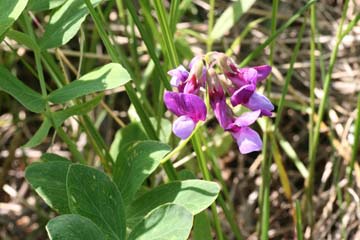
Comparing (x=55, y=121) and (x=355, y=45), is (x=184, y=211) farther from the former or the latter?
(x=355, y=45)

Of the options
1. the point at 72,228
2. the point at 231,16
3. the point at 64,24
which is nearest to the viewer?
the point at 72,228

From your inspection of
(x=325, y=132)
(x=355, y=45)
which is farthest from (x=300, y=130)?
(x=355, y=45)

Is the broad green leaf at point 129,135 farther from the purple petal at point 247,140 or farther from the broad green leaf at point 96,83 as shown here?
the purple petal at point 247,140

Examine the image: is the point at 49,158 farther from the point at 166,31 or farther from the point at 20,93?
the point at 166,31

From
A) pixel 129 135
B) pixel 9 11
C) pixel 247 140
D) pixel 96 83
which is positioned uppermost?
pixel 9 11

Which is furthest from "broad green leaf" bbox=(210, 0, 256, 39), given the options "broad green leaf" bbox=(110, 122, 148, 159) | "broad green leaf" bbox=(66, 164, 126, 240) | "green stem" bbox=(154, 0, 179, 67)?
"broad green leaf" bbox=(66, 164, 126, 240)

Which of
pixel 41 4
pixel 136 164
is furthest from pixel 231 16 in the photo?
pixel 136 164

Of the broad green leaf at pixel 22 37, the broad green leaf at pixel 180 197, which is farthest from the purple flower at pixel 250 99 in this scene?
the broad green leaf at pixel 22 37

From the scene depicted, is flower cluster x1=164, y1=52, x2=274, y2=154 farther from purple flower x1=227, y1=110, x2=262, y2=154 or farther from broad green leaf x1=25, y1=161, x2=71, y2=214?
broad green leaf x1=25, y1=161, x2=71, y2=214
